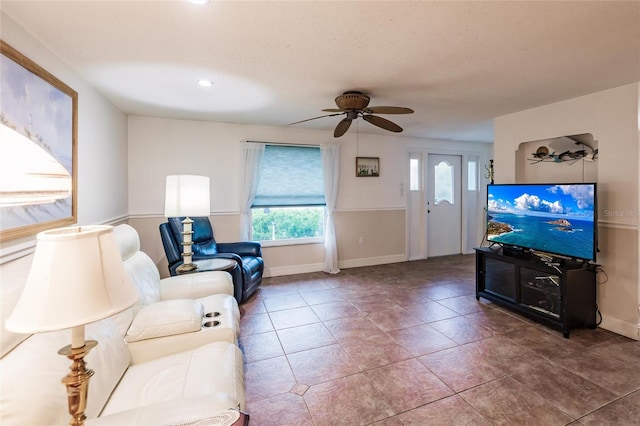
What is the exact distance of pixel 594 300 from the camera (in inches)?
111

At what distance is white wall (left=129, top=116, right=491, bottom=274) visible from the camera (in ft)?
13.2

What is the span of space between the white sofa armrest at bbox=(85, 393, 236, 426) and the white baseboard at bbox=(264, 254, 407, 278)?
3513mm

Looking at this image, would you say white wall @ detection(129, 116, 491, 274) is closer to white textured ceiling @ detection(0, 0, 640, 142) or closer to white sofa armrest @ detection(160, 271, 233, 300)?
white textured ceiling @ detection(0, 0, 640, 142)

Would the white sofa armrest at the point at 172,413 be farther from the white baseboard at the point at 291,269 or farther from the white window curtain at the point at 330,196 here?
the white window curtain at the point at 330,196

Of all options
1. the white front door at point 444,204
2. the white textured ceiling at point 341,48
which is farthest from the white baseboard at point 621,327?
the white front door at point 444,204

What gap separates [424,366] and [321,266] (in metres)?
2.81

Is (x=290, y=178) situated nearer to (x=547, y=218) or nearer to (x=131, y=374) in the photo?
(x=547, y=218)

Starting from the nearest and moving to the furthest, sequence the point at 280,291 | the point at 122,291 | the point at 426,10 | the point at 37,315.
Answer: the point at 37,315
the point at 122,291
the point at 426,10
the point at 280,291

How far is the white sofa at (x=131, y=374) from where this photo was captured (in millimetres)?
952

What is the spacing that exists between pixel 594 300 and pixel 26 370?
400 cm

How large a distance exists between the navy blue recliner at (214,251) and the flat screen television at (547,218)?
289 centimetres

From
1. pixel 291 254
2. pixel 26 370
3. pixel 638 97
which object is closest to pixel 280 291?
pixel 291 254

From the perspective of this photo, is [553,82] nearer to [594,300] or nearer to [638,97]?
[638,97]

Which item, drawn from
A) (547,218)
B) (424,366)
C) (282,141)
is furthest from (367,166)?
(424,366)
